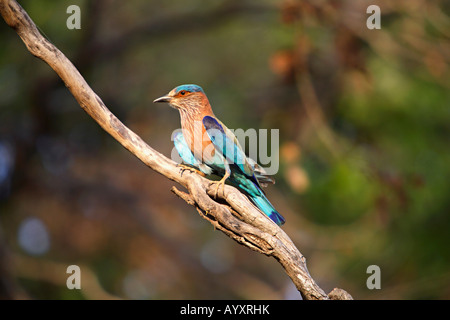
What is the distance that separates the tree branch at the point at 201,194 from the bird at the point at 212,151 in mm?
353

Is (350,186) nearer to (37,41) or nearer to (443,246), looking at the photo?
(443,246)

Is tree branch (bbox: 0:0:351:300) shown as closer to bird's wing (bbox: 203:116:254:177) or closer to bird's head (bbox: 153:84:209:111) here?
bird's wing (bbox: 203:116:254:177)

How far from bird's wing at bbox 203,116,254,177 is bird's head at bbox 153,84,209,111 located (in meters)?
0.27

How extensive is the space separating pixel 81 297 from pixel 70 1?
5.18 metres

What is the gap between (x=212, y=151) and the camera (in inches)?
161

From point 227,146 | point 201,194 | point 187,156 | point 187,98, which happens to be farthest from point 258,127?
point 201,194

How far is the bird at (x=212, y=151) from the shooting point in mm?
4074

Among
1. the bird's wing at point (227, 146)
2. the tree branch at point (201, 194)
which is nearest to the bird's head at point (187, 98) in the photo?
the bird's wing at point (227, 146)

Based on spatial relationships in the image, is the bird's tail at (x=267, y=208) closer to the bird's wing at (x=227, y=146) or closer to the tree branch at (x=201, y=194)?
the bird's wing at (x=227, y=146)

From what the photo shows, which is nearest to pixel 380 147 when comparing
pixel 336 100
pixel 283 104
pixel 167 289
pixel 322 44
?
pixel 336 100

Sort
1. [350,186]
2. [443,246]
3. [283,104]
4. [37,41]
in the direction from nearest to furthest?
[37,41]
[350,186]
[443,246]
[283,104]

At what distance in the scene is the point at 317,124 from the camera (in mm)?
6977

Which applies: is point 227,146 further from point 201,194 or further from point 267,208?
point 201,194

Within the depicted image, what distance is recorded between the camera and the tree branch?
336 cm
